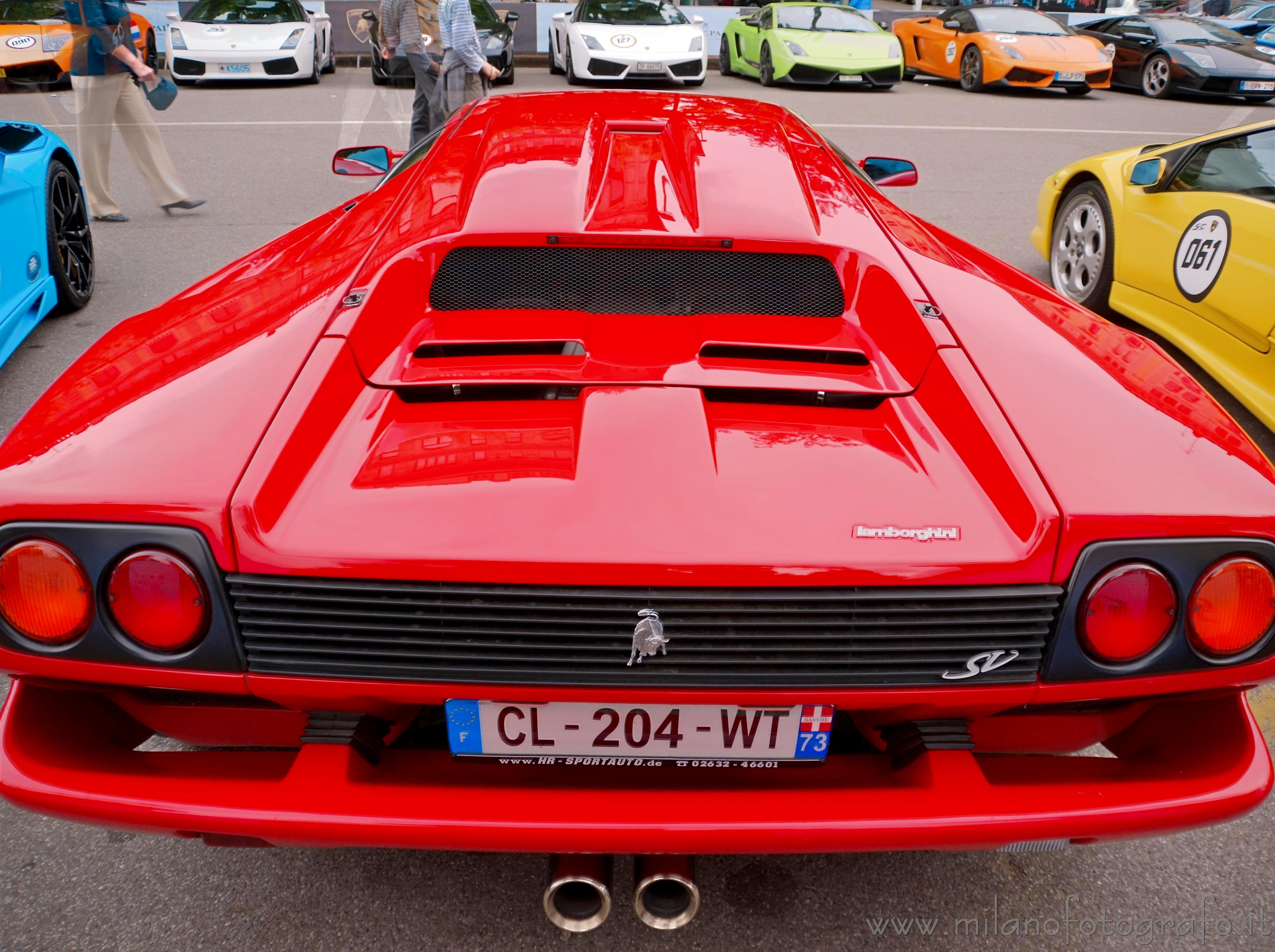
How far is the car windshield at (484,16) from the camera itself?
43.3ft

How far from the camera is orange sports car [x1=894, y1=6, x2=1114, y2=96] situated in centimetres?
1337

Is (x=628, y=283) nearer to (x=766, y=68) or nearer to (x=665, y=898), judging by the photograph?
(x=665, y=898)

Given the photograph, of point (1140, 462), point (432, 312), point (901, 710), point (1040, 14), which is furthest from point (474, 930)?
point (1040, 14)

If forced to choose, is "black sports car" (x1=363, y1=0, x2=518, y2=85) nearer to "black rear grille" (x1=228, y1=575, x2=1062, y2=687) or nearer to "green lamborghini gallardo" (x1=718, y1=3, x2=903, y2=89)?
"green lamborghini gallardo" (x1=718, y1=3, x2=903, y2=89)

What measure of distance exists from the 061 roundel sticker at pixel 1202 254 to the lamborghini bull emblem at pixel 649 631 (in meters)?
3.33

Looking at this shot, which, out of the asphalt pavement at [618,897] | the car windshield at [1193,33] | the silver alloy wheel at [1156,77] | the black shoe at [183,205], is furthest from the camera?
the car windshield at [1193,33]

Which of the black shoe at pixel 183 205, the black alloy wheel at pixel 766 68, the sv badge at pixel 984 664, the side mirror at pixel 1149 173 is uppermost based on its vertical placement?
the side mirror at pixel 1149 173

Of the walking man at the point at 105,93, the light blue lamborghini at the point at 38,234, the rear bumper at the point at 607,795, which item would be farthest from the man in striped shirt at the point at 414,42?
the rear bumper at the point at 607,795

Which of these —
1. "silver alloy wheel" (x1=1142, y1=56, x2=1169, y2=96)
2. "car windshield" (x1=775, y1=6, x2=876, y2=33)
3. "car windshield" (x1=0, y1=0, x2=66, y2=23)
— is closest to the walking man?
"car windshield" (x1=0, y1=0, x2=66, y2=23)

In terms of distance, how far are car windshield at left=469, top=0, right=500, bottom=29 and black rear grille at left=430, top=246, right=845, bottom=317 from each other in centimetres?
1239

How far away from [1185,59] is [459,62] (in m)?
→ 11.5

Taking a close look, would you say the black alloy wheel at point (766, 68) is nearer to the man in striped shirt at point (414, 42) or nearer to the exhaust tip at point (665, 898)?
the man in striped shirt at point (414, 42)

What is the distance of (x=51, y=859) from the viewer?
1845mm

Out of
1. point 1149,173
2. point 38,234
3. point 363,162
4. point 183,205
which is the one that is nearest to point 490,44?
point 183,205
